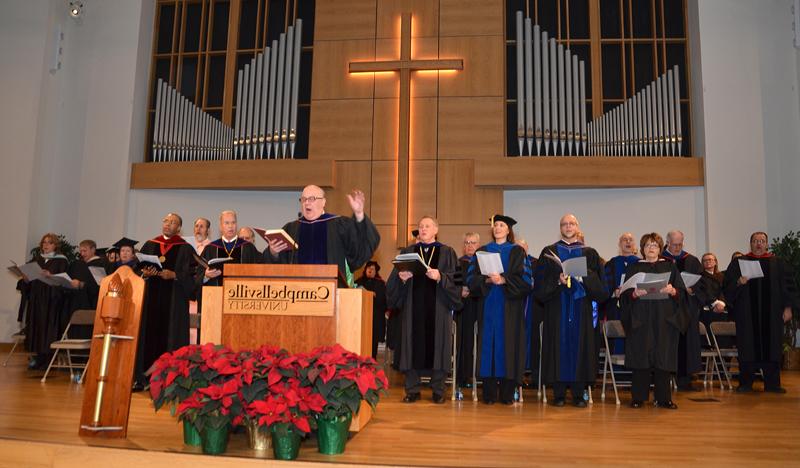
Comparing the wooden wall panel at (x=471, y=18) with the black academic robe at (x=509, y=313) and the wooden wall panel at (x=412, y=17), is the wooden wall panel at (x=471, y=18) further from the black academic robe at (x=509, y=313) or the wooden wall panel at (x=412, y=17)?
the black academic robe at (x=509, y=313)

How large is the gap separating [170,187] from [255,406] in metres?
7.70

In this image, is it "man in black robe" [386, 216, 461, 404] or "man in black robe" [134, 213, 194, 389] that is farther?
"man in black robe" [134, 213, 194, 389]

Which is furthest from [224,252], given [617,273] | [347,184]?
[347,184]

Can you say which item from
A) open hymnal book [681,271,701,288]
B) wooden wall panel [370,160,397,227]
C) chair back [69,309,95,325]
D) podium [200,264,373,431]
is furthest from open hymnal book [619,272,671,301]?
chair back [69,309,95,325]

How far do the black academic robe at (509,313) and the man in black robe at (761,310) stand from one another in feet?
8.37

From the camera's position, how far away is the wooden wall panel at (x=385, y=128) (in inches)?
388

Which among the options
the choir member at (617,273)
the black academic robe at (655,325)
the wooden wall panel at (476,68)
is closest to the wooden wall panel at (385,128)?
the wooden wall panel at (476,68)

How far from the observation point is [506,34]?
1053 centimetres

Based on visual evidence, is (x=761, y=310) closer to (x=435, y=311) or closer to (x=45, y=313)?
(x=435, y=311)

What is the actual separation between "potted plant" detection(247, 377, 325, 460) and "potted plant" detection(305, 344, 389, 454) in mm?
63

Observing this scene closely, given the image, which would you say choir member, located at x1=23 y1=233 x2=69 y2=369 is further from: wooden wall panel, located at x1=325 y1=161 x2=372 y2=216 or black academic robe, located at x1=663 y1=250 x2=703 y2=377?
black academic robe, located at x1=663 y1=250 x2=703 y2=377

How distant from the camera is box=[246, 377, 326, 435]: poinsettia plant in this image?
329 centimetres

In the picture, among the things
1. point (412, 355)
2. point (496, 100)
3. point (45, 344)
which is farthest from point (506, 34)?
point (45, 344)

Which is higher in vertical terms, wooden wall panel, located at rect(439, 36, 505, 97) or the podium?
wooden wall panel, located at rect(439, 36, 505, 97)
